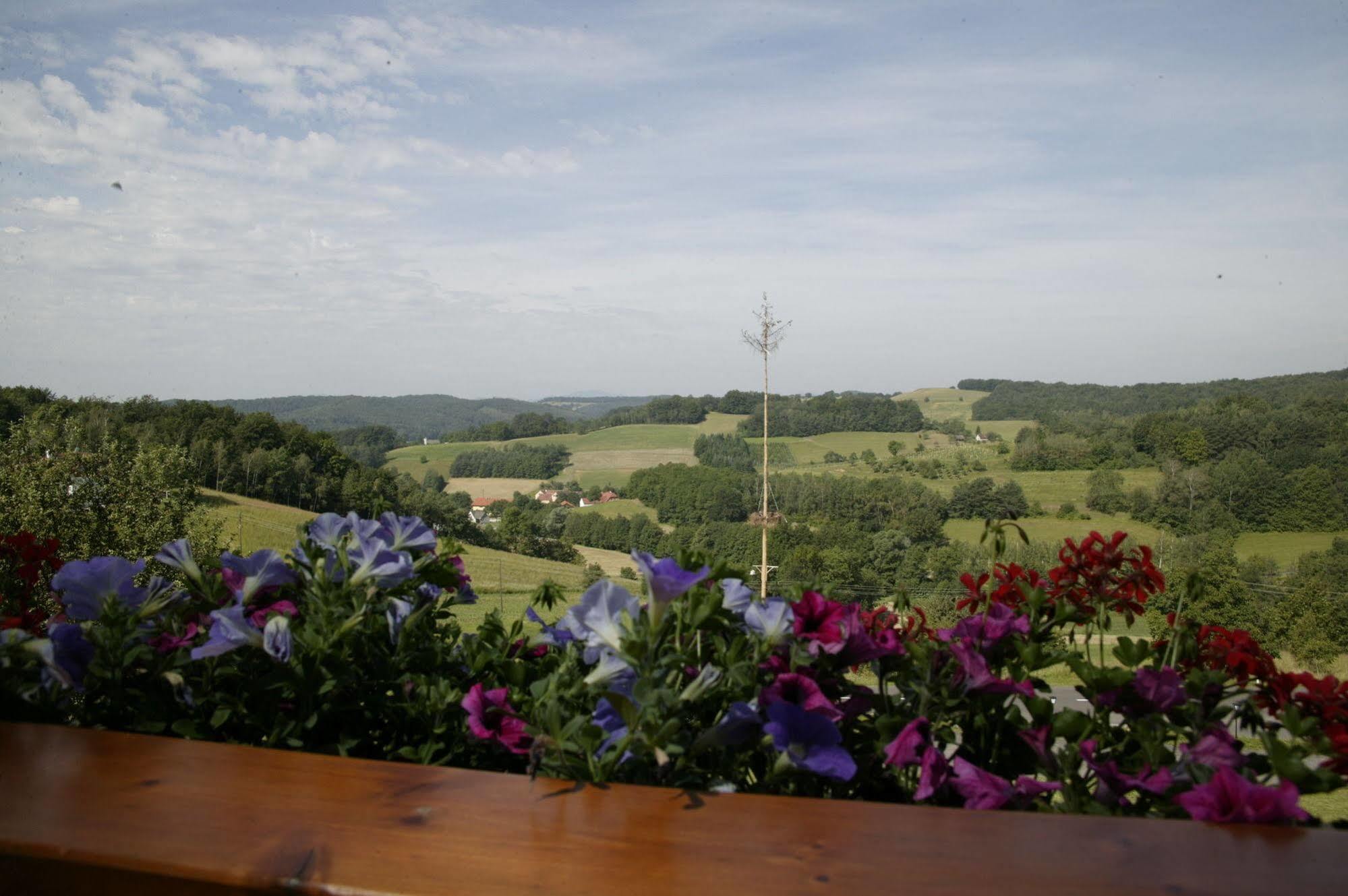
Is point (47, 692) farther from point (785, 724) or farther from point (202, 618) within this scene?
point (785, 724)

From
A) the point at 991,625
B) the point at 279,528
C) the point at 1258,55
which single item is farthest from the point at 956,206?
the point at 991,625

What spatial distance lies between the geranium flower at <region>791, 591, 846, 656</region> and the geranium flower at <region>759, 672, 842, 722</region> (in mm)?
59

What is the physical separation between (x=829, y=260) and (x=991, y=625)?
121 feet

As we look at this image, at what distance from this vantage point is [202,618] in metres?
1.15

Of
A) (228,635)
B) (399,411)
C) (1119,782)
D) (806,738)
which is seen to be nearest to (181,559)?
(228,635)

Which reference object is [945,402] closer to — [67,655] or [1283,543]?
[1283,543]

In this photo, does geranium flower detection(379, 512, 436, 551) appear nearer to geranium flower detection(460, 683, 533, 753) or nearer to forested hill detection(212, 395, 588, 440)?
geranium flower detection(460, 683, 533, 753)

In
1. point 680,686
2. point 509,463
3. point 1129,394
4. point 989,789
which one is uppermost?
point 1129,394

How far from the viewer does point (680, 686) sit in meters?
0.91

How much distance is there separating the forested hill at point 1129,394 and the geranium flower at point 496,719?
32.8 metres

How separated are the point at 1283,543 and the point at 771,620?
35777 millimetres

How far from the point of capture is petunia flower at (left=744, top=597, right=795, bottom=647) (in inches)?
36.6

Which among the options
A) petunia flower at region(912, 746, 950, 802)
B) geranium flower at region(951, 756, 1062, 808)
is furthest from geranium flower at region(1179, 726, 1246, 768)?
petunia flower at region(912, 746, 950, 802)

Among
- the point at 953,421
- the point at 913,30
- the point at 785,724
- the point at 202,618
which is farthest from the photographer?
the point at 953,421
